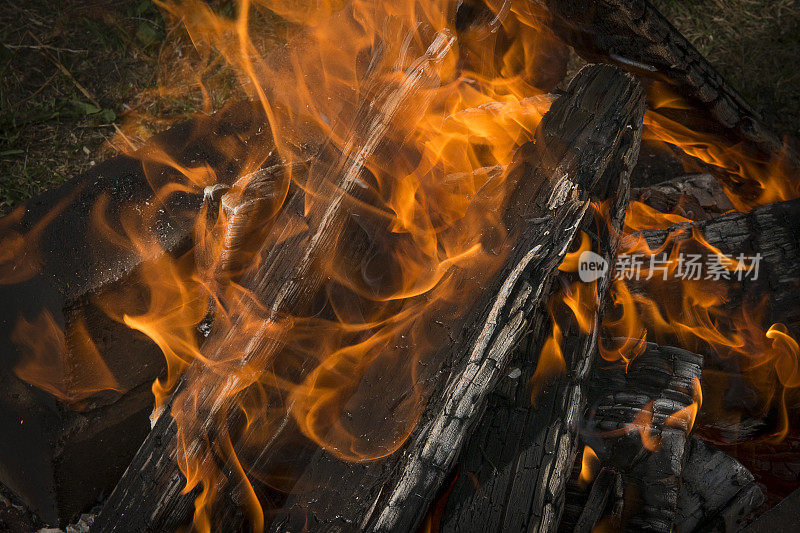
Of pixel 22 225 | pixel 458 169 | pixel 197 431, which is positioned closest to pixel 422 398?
pixel 197 431

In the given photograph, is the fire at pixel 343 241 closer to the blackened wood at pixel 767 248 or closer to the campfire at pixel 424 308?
the campfire at pixel 424 308

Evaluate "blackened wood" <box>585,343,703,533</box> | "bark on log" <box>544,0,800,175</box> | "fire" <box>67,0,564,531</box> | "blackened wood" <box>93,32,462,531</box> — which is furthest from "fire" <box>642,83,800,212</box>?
"blackened wood" <box>93,32,462,531</box>

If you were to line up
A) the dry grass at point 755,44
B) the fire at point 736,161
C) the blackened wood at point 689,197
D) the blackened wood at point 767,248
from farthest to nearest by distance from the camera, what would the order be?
1. the dry grass at point 755,44
2. the blackened wood at point 689,197
3. the fire at point 736,161
4. the blackened wood at point 767,248

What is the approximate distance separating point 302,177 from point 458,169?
0.75 m

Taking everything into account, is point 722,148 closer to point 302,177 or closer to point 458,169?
point 458,169

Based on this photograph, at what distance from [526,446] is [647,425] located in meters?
0.52

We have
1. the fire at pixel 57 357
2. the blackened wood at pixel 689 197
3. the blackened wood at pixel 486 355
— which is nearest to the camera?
the blackened wood at pixel 486 355

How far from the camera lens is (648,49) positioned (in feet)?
7.82

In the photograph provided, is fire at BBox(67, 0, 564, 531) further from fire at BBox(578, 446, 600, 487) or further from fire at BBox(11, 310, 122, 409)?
fire at BBox(578, 446, 600, 487)

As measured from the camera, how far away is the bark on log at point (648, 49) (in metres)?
2.33

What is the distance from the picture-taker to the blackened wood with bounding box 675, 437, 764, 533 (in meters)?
2.16

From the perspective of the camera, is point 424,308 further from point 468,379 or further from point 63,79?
point 63,79

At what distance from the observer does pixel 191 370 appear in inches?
82.7

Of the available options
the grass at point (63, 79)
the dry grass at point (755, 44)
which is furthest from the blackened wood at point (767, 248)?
the grass at point (63, 79)
